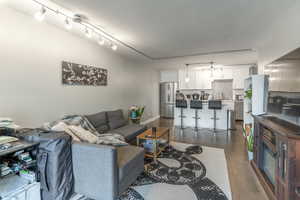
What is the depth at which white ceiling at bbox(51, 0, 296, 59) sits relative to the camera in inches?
84.2

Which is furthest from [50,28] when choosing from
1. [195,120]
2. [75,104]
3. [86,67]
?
[195,120]

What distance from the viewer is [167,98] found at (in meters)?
7.93

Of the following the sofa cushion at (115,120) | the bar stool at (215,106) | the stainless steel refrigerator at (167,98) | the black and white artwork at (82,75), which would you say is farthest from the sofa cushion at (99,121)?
the stainless steel refrigerator at (167,98)

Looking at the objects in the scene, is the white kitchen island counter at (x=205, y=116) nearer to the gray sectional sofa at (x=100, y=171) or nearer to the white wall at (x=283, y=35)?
the white wall at (x=283, y=35)

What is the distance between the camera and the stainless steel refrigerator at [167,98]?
7.80 m

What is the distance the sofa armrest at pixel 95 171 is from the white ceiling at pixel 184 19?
1.96m

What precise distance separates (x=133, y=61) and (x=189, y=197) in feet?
15.3

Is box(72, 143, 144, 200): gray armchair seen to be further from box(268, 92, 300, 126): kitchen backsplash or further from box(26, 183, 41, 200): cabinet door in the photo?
box(268, 92, 300, 126): kitchen backsplash

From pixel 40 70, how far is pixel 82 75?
0.92 m

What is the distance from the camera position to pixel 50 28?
2820 millimetres

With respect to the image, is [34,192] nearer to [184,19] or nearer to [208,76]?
[184,19]

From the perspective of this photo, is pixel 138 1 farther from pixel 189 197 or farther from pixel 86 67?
pixel 189 197

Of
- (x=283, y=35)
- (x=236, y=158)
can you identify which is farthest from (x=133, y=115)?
(x=283, y=35)

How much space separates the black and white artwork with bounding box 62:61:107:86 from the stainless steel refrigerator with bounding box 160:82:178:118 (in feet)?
13.9
